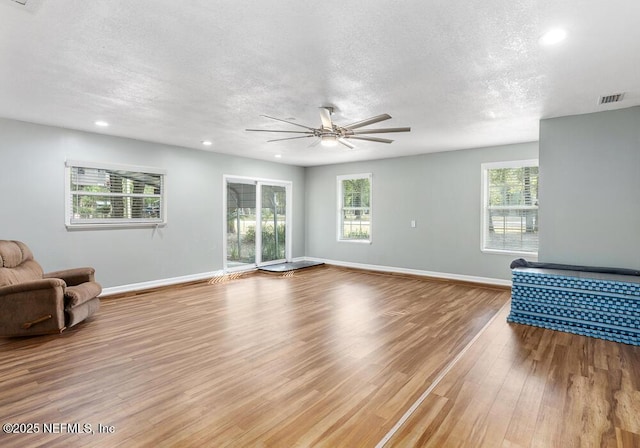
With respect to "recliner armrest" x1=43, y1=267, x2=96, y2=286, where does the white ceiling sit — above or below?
above

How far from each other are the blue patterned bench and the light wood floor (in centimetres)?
19

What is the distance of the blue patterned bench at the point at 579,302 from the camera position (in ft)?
11.7

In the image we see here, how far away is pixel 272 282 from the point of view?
21.9 feet

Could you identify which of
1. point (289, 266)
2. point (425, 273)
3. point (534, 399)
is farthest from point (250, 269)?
point (534, 399)

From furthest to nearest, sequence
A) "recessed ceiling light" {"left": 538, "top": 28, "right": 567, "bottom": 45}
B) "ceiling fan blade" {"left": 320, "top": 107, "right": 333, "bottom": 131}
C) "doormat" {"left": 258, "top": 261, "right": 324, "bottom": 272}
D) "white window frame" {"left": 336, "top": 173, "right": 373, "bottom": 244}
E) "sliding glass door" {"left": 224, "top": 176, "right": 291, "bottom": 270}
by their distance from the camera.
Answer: "white window frame" {"left": 336, "top": 173, "right": 373, "bottom": 244} < "doormat" {"left": 258, "top": 261, "right": 324, "bottom": 272} < "sliding glass door" {"left": 224, "top": 176, "right": 291, "bottom": 270} < "ceiling fan blade" {"left": 320, "top": 107, "right": 333, "bottom": 131} < "recessed ceiling light" {"left": 538, "top": 28, "right": 567, "bottom": 45}

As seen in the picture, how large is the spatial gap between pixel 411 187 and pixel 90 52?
6.02 meters

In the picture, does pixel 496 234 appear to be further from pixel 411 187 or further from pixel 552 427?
pixel 552 427

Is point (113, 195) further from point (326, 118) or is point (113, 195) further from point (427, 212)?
point (427, 212)

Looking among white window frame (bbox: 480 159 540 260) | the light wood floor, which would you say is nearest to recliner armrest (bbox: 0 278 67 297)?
the light wood floor

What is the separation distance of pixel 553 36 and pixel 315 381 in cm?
316

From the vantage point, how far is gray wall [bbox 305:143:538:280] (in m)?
6.37

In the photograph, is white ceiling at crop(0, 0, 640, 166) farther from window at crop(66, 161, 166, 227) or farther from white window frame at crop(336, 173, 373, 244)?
white window frame at crop(336, 173, 373, 244)

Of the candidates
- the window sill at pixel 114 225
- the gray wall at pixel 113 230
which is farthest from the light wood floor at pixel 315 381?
the window sill at pixel 114 225

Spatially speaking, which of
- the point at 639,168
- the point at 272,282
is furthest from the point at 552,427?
the point at 272,282
